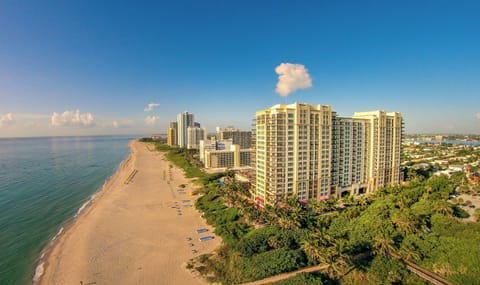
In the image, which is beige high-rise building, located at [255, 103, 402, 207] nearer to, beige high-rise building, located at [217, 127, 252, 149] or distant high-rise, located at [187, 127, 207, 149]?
beige high-rise building, located at [217, 127, 252, 149]

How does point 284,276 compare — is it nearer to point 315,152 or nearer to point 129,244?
point 129,244

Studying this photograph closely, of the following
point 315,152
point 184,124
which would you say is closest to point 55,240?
point 315,152

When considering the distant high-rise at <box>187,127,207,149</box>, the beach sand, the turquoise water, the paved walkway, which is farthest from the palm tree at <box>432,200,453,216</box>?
the distant high-rise at <box>187,127,207,149</box>

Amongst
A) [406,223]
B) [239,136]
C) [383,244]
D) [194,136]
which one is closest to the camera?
[383,244]

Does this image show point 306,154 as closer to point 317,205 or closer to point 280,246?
point 317,205

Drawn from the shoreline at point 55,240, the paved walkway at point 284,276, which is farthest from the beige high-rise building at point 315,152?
the shoreline at point 55,240

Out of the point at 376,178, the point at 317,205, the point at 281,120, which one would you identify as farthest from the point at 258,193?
the point at 376,178
